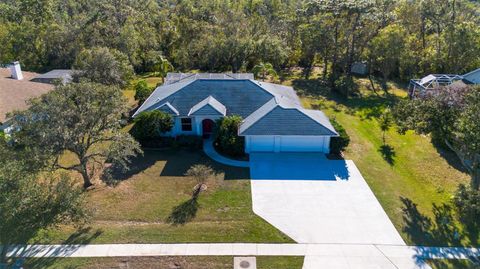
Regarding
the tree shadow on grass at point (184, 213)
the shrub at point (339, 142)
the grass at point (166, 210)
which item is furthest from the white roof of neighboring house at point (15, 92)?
the shrub at point (339, 142)

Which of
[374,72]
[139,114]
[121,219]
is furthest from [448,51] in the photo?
[121,219]

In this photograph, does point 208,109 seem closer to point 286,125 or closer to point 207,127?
point 207,127

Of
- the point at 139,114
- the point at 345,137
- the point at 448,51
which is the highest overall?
the point at 448,51

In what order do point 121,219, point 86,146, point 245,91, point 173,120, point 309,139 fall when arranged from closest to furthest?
point 121,219 < point 86,146 < point 309,139 < point 173,120 < point 245,91

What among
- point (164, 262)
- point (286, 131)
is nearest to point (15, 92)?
point (164, 262)

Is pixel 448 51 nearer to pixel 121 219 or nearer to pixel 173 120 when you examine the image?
pixel 173 120

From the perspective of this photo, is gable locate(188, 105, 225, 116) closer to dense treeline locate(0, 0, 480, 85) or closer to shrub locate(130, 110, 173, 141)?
shrub locate(130, 110, 173, 141)

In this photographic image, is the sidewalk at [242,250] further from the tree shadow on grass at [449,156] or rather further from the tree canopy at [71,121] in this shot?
the tree shadow on grass at [449,156]
